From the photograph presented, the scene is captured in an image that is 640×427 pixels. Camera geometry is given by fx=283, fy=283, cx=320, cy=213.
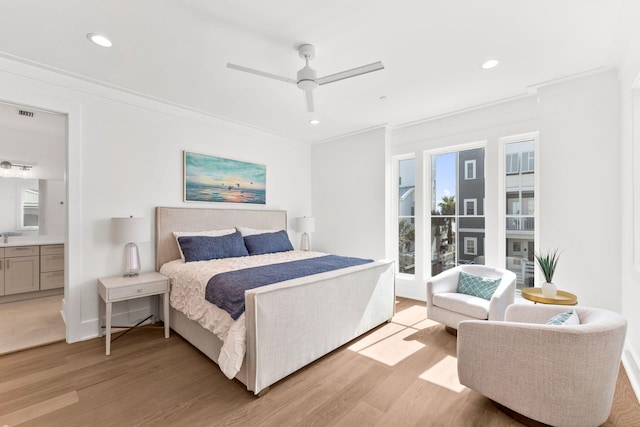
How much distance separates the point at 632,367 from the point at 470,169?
101 inches

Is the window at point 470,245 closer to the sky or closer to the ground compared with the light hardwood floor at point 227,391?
closer to the sky

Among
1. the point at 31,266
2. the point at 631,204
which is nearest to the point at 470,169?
the point at 631,204

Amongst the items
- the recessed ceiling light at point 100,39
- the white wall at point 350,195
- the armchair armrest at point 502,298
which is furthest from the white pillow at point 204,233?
the armchair armrest at point 502,298

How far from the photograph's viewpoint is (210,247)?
3381 mm

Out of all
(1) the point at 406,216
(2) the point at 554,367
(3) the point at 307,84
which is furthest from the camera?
(1) the point at 406,216

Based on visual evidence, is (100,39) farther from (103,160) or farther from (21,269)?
(21,269)

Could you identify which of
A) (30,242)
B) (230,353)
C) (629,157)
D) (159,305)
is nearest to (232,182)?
(159,305)

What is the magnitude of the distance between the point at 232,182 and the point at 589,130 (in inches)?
167

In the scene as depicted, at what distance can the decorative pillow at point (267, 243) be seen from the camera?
3879 millimetres

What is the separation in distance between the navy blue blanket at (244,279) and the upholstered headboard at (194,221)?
4.37 feet

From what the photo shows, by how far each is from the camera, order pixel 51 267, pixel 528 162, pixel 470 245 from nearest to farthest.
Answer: pixel 528 162
pixel 470 245
pixel 51 267

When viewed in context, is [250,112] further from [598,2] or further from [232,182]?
[598,2]

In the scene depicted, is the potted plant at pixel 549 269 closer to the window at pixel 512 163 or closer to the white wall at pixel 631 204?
the white wall at pixel 631 204

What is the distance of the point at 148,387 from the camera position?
6.95ft
